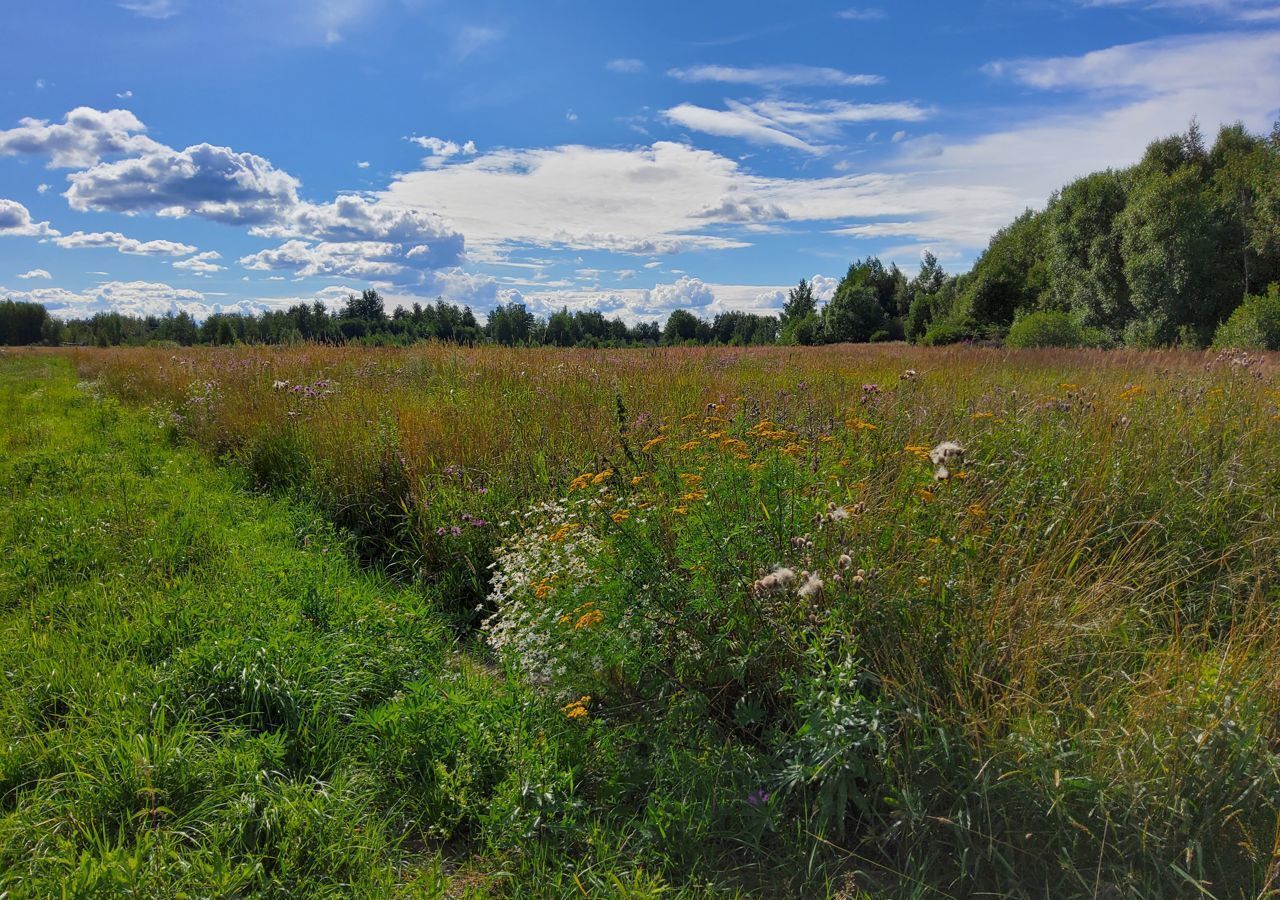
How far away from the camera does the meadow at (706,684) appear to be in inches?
78.3

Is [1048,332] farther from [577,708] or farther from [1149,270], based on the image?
[577,708]

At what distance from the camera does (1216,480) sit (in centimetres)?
392

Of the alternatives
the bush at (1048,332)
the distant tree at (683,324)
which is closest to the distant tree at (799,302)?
the distant tree at (683,324)

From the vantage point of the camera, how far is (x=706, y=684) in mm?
2670

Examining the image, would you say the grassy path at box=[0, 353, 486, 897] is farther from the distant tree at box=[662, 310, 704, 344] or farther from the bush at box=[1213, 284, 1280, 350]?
the distant tree at box=[662, 310, 704, 344]

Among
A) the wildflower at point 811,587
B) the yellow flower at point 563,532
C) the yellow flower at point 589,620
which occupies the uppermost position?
the wildflower at point 811,587

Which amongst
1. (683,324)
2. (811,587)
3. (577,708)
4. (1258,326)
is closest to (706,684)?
(577,708)

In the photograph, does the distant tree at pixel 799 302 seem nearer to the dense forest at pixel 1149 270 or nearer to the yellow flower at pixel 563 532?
the dense forest at pixel 1149 270

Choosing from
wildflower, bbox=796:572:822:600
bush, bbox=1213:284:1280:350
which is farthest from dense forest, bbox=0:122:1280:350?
wildflower, bbox=796:572:822:600

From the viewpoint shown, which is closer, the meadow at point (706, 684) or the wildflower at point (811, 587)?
the meadow at point (706, 684)

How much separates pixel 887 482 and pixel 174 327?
170 feet

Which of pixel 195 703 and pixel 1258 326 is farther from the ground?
pixel 1258 326

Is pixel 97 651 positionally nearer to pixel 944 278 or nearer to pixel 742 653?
pixel 742 653

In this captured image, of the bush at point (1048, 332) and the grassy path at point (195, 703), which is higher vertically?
the bush at point (1048, 332)
